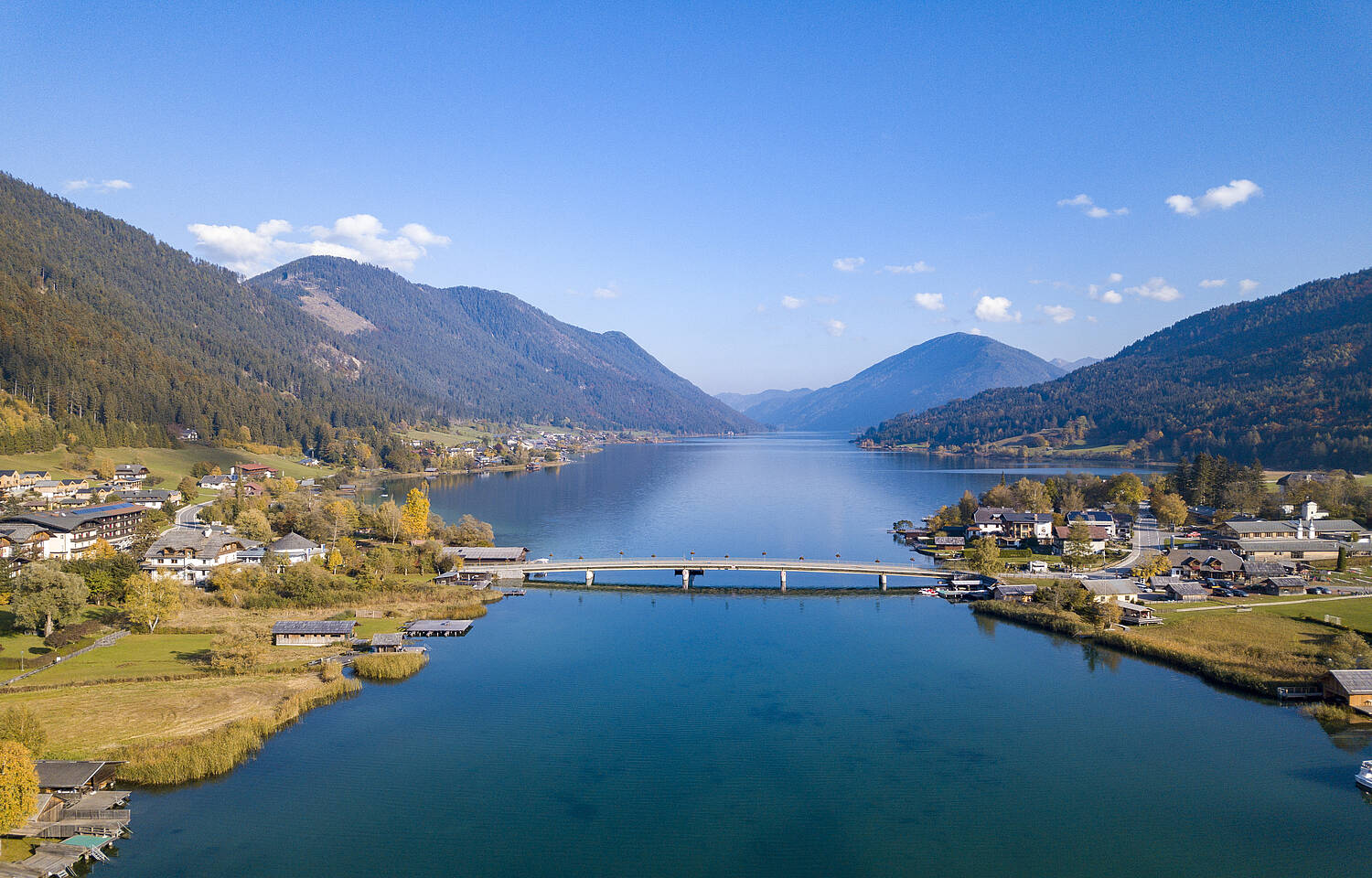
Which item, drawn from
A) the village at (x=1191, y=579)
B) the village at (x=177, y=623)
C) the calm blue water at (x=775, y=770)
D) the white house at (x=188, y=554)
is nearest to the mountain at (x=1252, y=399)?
the village at (x=1191, y=579)

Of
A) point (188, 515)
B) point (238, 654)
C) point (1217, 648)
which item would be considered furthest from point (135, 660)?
point (1217, 648)

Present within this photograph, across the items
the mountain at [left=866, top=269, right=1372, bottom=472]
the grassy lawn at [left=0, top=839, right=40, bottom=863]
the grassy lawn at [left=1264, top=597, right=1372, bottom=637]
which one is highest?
the mountain at [left=866, top=269, right=1372, bottom=472]

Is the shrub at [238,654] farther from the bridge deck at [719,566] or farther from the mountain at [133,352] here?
the mountain at [133,352]

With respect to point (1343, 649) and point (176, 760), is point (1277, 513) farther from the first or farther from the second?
point (176, 760)

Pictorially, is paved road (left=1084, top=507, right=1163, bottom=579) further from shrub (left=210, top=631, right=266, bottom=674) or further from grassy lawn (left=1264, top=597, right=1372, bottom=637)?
shrub (left=210, top=631, right=266, bottom=674)

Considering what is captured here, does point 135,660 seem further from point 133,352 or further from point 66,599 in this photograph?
point 133,352

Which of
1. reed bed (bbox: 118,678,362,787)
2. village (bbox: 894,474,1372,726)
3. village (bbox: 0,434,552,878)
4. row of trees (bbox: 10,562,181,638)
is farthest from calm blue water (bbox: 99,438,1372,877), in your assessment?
row of trees (bbox: 10,562,181,638)

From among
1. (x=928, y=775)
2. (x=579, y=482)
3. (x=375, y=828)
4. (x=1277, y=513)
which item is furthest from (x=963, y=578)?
(x=579, y=482)
